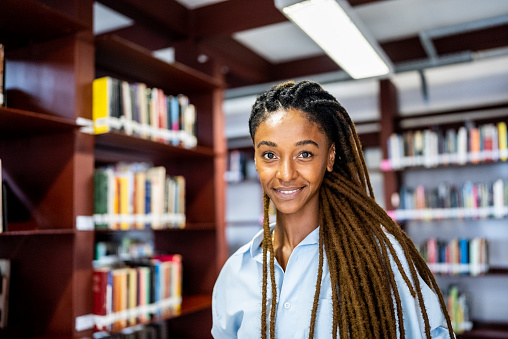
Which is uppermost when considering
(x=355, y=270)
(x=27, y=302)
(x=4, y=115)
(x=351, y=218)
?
(x=4, y=115)

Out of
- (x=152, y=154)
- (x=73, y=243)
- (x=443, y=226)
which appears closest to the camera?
(x=73, y=243)

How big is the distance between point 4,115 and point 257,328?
1.50 meters

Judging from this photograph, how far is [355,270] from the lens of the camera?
123 cm

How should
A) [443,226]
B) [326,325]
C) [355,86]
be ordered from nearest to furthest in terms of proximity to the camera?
[326,325]
[443,226]
[355,86]

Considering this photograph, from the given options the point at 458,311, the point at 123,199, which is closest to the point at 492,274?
the point at 458,311

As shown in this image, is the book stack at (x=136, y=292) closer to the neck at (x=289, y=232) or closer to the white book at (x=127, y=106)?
the white book at (x=127, y=106)

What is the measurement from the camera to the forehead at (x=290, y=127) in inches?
50.2

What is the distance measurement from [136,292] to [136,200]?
1.73 ft

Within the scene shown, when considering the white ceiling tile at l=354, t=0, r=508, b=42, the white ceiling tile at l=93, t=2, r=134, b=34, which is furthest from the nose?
the white ceiling tile at l=93, t=2, r=134, b=34

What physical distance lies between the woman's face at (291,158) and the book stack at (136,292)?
152 cm

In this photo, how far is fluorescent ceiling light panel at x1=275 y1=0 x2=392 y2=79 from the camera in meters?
2.58

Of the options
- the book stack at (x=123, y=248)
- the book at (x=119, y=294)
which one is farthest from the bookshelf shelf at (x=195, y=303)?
the book stack at (x=123, y=248)

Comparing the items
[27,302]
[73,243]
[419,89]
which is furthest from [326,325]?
[419,89]

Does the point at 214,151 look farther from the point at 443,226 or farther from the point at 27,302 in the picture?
the point at 443,226
